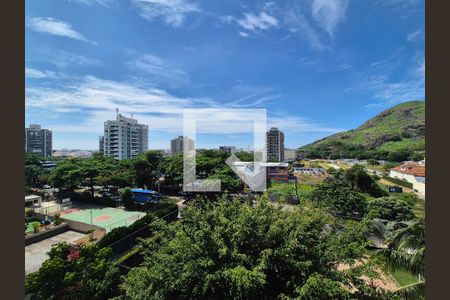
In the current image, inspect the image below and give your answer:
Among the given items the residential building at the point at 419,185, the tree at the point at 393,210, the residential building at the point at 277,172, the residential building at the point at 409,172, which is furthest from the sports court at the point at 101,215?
the residential building at the point at 409,172

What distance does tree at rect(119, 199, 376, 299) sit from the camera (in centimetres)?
311

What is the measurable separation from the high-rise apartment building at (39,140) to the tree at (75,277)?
2333 inches

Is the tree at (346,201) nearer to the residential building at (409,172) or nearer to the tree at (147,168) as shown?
the tree at (147,168)

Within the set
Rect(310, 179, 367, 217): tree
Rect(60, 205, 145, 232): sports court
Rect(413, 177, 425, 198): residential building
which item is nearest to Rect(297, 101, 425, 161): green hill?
Rect(413, 177, 425, 198): residential building

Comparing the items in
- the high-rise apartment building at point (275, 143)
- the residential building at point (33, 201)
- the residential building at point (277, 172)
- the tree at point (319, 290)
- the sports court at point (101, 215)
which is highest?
the high-rise apartment building at point (275, 143)

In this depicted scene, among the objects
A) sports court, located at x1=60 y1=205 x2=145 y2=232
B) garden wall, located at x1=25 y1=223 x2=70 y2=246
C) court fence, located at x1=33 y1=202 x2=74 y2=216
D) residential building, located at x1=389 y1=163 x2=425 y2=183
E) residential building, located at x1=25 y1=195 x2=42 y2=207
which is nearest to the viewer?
garden wall, located at x1=25 y1=223 x2=70 y2=246

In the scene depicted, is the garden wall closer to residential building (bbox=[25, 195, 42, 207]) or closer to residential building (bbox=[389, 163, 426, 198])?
residential building (bbox=[25, 195, 42, 207])

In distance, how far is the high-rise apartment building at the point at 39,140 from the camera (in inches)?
1869

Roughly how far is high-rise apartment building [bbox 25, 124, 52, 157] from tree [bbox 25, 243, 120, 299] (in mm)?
59258

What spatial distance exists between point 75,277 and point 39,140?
6304 centimetres

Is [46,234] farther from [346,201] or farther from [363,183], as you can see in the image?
[363,183]

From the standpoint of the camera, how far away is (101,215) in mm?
13664

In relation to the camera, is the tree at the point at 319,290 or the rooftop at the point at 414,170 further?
the rooftop at the point at 414,170

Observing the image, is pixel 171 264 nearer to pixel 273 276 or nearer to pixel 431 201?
pixel 273 276
